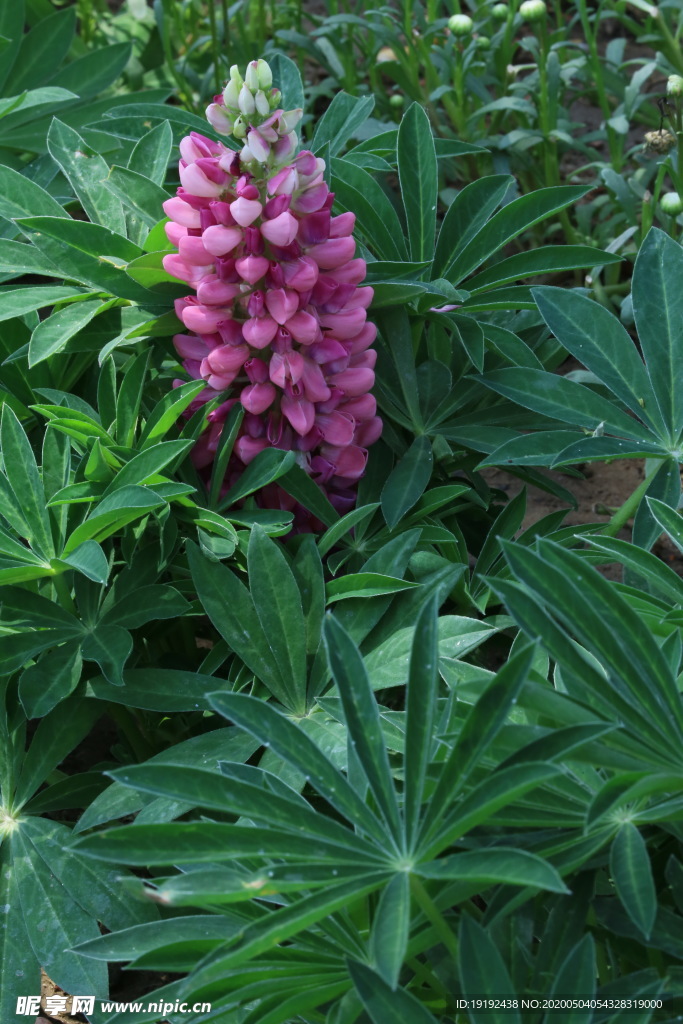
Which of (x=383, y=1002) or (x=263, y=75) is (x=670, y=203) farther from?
(x=383, y=1002)

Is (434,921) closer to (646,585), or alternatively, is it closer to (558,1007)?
(558,1007)

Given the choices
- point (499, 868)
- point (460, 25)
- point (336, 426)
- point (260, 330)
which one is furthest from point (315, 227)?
point (460, 25)

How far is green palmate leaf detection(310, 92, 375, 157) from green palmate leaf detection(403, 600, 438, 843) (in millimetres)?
966

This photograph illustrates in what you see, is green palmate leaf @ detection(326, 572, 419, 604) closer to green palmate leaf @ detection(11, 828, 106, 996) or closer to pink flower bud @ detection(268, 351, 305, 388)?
pink flower bud @ detection(268, 351, 305, 388)

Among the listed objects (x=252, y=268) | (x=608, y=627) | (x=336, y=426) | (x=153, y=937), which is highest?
(x=252, y=268)

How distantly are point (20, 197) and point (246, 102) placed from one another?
427 mm

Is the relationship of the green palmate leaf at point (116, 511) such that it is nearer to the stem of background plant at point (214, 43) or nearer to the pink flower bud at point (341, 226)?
the pink flower bud at point (341, 226)

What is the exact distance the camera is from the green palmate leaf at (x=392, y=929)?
28.9 inches

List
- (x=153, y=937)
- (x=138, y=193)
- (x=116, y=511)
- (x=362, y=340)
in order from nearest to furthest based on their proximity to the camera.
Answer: (x=153, y=937) < (x=116, y=511) < (x=362, y=340) < (x=138, y=193)

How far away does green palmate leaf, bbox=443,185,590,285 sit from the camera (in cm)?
140

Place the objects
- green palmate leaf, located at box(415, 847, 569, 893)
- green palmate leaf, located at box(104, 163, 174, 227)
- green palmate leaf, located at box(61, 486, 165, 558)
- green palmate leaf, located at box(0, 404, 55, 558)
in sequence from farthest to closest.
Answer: green palmate leaf, located at box(104, 163, 174, 227), green palmate leaf, located at box(0, 404, 55, 558), green palmate leaf, located at box(61, 486, 165, 558), green palmate leaf, located at box(415, 847, 569, 893)

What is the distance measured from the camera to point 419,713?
85 cm

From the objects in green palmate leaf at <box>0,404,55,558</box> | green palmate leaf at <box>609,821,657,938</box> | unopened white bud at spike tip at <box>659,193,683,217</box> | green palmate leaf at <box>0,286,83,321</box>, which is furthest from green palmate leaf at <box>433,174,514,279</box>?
green palmate leaf at <box>609,821,657,938</box>

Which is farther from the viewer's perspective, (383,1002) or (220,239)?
(220,239)
